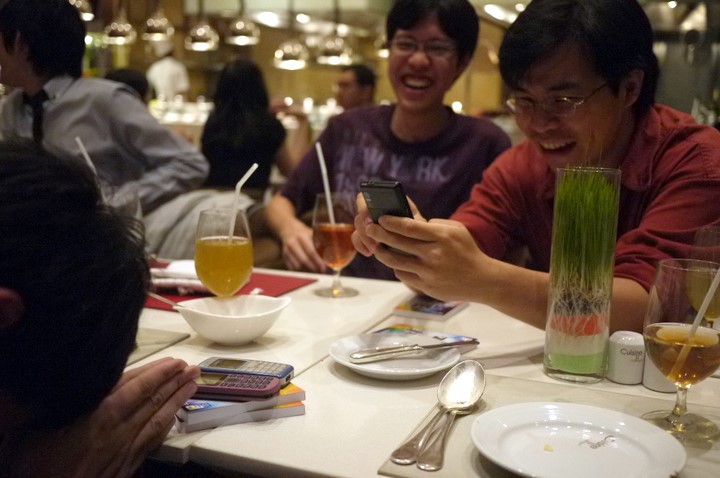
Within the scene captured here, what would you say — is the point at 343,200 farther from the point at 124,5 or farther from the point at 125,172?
the point at 124,5

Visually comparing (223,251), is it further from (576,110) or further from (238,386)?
(576,110)

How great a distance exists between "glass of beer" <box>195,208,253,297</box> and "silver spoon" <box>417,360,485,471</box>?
1.74 ft

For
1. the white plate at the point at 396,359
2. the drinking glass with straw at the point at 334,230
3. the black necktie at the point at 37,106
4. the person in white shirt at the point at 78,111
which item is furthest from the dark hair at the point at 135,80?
the white plate at the point at 396,359

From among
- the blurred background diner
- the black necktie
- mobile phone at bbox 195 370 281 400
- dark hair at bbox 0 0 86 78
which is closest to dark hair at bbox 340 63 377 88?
the blurred background diner

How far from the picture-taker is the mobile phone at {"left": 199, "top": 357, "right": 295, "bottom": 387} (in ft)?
3.27

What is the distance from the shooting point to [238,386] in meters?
0.95

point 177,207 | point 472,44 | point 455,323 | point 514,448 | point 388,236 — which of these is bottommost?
point 177,207

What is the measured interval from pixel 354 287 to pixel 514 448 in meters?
0.90

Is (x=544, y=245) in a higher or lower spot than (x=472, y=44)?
lower

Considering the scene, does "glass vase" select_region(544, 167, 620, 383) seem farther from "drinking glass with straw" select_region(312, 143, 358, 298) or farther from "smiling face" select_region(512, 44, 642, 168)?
"drinking glass with straw" select_region(312, 143, 358, 298)

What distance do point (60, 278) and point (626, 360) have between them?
32.5 inches

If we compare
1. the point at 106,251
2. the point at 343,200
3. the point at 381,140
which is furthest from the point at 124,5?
the point at 106,251

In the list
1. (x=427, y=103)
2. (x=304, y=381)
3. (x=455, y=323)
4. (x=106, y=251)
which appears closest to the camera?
(x=106, y=251)

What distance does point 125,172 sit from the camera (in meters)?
2.57
